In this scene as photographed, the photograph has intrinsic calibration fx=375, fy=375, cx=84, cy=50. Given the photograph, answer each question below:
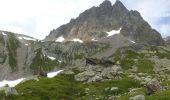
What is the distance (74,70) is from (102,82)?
3270 centimetres

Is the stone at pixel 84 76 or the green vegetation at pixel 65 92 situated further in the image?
the stone at pixel 84 76

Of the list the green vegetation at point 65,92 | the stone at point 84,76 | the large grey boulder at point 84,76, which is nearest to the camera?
the green vegetation at point 65,92

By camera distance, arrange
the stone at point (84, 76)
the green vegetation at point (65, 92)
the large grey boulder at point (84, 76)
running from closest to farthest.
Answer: the green vegetation at point (65, 92)
the stone at point (84, 76)
the large grey boulder at point (84, 76)

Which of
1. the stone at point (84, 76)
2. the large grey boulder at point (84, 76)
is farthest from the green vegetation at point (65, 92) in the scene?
the large grey boulder at point (84, 76)

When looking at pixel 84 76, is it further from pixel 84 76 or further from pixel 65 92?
pixel 65 92

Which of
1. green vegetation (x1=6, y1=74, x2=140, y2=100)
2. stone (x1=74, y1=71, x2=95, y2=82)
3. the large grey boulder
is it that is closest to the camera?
green vegetation (x1=6, y1=74, x2=140, y2=100)

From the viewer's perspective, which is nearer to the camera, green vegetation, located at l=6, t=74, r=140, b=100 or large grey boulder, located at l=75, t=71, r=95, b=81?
green vegetation, located at l=6, t=74, r=140, b=100

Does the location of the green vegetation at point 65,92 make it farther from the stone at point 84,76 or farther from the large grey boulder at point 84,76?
the large grey boulder at point 84,76

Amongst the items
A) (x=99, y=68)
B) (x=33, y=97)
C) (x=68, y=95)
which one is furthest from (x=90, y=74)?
(x=33, y=97)

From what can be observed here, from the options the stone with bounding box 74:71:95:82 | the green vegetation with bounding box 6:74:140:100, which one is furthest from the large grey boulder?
the green vegetation with bounding box 6:74:140:100

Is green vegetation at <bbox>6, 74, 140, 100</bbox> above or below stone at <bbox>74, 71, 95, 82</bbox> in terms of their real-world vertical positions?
below

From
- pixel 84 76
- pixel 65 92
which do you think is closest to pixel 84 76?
pixel 84 76

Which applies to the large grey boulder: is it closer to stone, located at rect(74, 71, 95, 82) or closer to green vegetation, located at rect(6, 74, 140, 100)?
stone, located at rect(74, 71, 95, 82)

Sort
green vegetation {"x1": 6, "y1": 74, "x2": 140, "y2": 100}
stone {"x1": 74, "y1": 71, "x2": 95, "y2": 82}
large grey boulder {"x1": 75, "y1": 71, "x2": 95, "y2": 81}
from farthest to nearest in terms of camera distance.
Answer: large grey boulder {"x1": 75, "y1": 71, "x2": 95, "y2": 81} → stone {"x1": 74, "y1": 71, "x2": 95, "y2": 82} → green vegetation {"x1": 6, "y1": 74, "x2": 140, "y2": 100}
